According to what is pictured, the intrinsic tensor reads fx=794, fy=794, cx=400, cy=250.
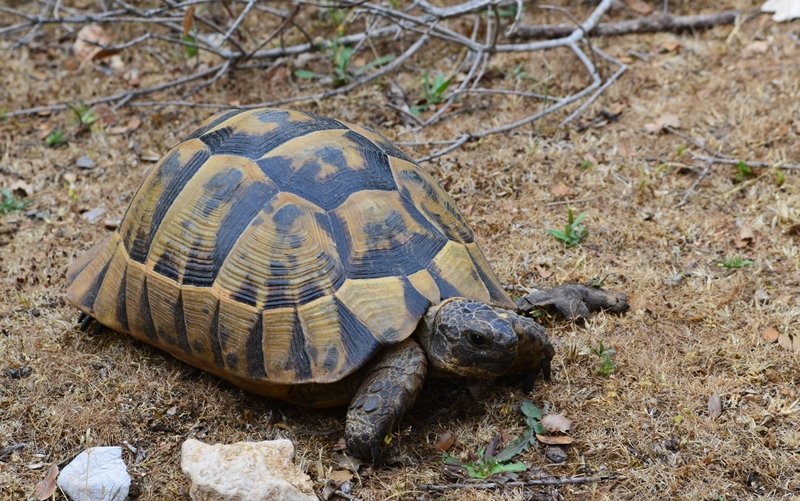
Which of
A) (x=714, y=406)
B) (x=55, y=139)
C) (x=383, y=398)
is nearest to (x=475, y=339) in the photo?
(x=383, y=398)

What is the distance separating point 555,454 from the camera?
9.52 ft

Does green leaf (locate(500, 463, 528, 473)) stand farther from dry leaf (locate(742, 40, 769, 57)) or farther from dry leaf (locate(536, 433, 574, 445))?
dry leaf (locate(742, 40, 769, 57))

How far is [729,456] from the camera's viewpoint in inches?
112

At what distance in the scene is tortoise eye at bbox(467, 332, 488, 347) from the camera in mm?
2791

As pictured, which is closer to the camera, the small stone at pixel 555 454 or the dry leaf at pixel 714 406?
the small stone at pixel 555 454

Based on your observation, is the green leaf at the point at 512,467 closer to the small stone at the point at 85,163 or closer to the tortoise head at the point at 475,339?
the tortoise head at the point at 475,339

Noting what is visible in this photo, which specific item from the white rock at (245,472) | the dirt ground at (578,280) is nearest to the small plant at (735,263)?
the dirt ground at (578,280)

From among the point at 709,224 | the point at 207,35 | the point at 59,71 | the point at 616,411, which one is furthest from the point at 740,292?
the point at 59,71

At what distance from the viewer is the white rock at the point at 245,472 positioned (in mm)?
2566

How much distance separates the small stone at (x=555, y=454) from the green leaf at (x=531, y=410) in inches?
5.8

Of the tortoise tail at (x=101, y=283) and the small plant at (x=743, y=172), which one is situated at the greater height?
the small plant at (x=743, y=172)

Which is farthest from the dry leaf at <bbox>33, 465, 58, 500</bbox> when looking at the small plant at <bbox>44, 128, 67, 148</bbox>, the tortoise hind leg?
the small plant at <bbox>44, 128, 67, 148</bbox>

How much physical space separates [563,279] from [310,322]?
151 centimetres

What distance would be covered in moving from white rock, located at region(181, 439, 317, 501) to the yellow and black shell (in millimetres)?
280
